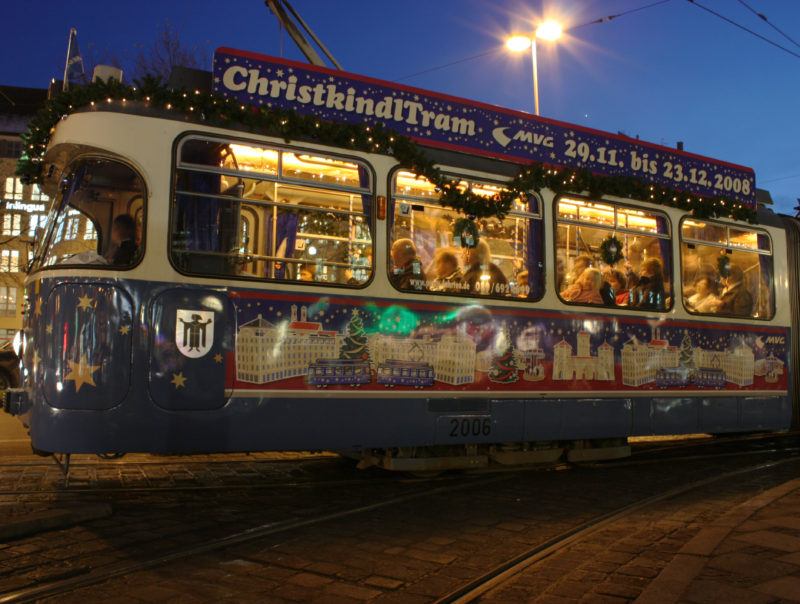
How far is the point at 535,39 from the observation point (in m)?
16.7

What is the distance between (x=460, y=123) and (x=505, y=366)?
2.51 m

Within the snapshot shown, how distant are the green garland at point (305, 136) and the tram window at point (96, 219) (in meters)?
0.55

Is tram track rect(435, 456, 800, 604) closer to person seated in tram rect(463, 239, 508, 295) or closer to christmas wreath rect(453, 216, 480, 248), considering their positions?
person seated in tram rect(463, 239, 508, 295)

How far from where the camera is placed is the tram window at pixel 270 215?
594cm

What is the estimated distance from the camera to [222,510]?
5945mm

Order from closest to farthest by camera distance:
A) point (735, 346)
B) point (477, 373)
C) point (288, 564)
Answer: point (288, 564), point (477, 373), point (735, 346)

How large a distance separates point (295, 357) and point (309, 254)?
3.00 feet

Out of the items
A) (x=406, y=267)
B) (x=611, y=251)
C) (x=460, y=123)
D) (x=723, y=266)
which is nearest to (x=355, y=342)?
(x=406, y=267)

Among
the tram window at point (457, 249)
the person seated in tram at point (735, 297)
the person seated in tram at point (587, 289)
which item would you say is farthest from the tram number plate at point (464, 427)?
the person seated in tram at point (735, 297)

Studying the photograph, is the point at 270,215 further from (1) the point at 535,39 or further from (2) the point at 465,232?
(1) the point at 535,39

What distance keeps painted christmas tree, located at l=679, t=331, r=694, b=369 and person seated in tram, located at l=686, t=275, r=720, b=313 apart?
1.28ft

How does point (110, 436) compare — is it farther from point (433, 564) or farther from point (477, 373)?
point (477, 373)

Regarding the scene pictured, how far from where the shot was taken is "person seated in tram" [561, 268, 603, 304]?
25.7ft

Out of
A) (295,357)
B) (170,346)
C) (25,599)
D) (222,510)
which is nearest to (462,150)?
(295,357)
